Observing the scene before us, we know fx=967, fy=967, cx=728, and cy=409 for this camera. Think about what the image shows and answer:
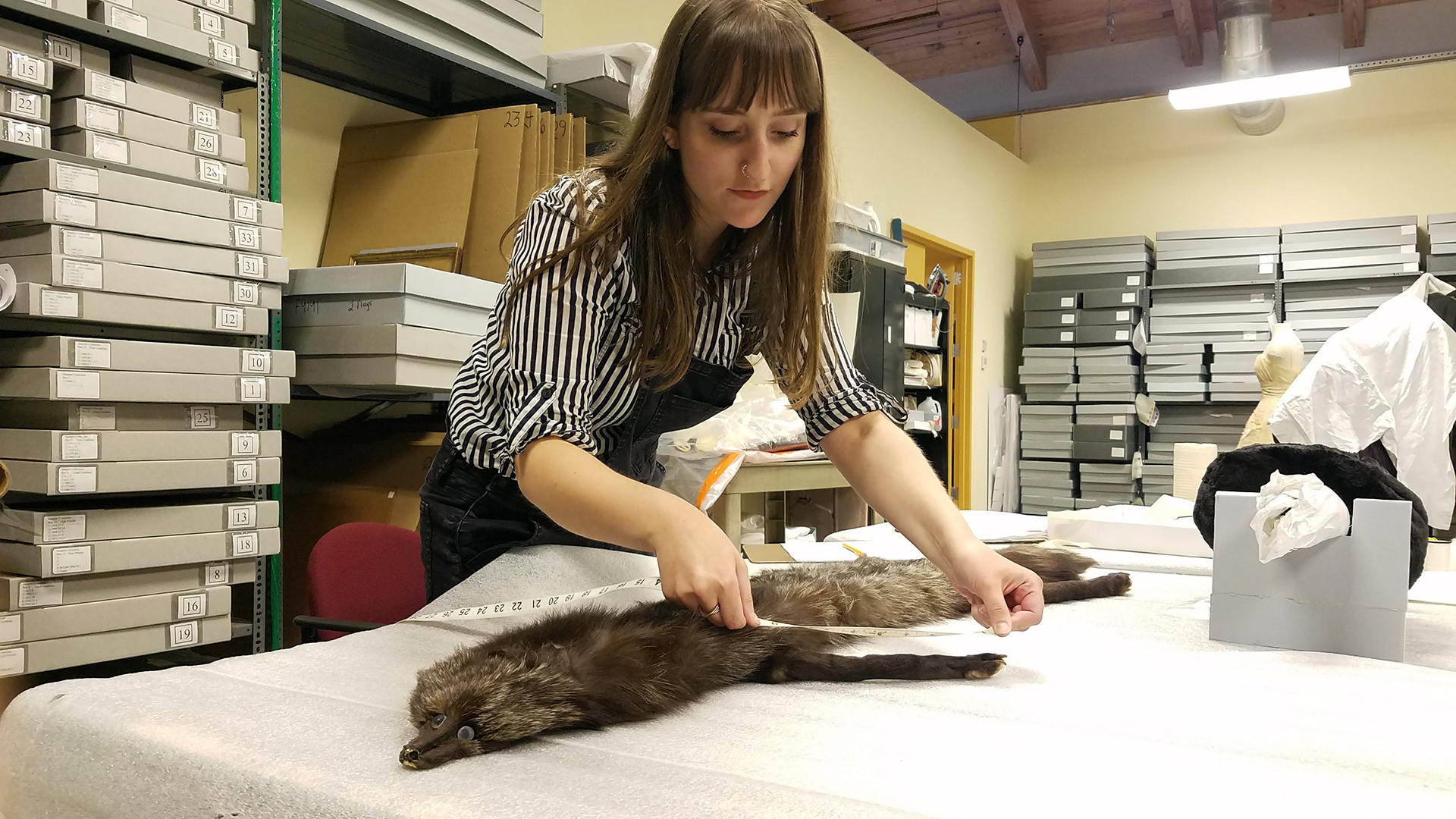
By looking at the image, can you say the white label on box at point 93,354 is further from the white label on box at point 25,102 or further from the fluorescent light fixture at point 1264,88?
the fluorescent light fixture at point 1264,88

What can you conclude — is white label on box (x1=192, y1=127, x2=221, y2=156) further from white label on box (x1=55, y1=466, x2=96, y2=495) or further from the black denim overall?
the black denim overall

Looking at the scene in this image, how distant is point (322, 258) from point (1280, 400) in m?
3.40

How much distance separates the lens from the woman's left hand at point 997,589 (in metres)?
0.99

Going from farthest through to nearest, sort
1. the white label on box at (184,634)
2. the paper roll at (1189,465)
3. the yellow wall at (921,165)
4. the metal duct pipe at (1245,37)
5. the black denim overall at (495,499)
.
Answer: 1. the metal duct pipe at (1245,37)
2. the yellow wall at (921,165)
3. the paper roll at (1189,465)
4. the white label on box at (184,634)
5. the black denim overall at (495,499)

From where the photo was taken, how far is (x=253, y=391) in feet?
6.48

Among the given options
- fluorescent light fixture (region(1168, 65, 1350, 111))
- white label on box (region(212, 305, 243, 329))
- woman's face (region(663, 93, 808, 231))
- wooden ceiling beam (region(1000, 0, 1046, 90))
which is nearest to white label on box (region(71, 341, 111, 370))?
white label on box (region(212, 305, 243, 329))

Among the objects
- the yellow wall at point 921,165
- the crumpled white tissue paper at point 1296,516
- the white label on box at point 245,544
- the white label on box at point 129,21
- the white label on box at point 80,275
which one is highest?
the yellow wall at point 921,165

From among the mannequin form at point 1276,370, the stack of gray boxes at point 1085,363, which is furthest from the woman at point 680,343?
the stack of gray boxes at point 1085,363

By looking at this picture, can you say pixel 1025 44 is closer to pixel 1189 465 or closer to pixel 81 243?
pixel 1189 465

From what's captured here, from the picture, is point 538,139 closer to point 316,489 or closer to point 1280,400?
point 316,489

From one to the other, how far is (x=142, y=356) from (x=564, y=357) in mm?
1253

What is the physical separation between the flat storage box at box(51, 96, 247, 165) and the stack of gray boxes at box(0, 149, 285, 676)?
0.28 feet

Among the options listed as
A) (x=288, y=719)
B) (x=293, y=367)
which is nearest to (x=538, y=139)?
(x=293, y=367)

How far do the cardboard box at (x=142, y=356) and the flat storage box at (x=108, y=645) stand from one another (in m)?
0.49
